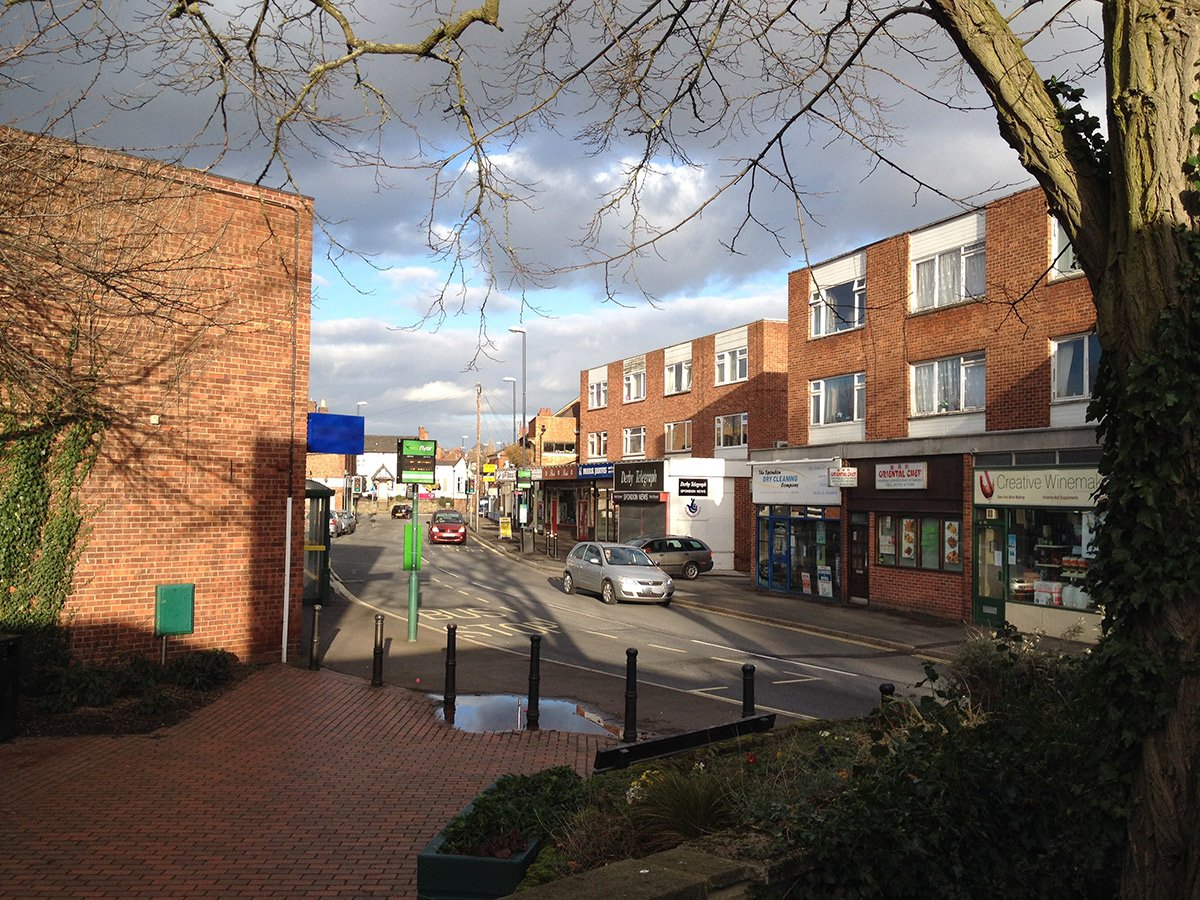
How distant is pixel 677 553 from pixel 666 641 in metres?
14.5

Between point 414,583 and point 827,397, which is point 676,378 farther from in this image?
point 414,583

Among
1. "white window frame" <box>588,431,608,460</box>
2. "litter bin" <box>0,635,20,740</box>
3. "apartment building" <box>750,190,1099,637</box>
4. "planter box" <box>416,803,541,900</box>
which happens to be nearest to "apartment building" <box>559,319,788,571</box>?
"white window frame" <box>588,431,608,460</box>

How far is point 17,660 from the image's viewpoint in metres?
9.53

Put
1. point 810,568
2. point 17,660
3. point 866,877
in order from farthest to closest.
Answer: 1. point 810,568
2. point 17,660
3. point 866,877

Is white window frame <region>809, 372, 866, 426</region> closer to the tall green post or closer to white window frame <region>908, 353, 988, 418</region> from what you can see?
white window frame <region>908, 353, 988, 418</region>

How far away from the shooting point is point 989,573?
21.0 meters

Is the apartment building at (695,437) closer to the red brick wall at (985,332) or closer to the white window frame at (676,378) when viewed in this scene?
the white window frame at (676,378)

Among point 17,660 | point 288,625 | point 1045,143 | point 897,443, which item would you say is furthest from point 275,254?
point 897,443

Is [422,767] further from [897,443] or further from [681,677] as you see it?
[897,443]

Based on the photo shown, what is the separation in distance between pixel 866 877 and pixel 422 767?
18.3ft

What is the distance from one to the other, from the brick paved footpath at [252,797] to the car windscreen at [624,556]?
1399cm

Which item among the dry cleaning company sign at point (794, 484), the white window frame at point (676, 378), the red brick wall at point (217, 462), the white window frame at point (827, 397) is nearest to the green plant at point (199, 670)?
the red brick wall at point (217, 462)

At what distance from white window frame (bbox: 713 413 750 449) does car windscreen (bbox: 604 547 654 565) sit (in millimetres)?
12925

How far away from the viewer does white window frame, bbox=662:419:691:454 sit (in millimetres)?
42062
